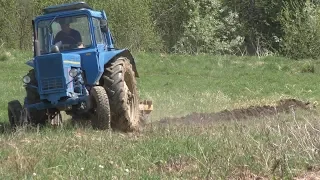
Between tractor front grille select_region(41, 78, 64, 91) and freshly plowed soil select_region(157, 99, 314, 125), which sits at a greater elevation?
tractor front grille select_region(41, 78, 64, 91)

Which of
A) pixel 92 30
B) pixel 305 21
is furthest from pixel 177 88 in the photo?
pixel 305 21

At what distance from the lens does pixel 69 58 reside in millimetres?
10555

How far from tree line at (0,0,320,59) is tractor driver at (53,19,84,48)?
19.1 m

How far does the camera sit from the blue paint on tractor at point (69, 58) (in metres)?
10.5

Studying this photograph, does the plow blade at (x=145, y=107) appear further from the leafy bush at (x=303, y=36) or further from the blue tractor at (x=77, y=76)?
the leafy bush at (x=303, y=36)

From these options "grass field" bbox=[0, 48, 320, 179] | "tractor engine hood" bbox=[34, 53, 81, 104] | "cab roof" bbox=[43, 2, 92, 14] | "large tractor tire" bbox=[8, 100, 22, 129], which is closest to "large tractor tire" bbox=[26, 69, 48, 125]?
"large tractor tire" bbox=[8, 100, 22, 129]

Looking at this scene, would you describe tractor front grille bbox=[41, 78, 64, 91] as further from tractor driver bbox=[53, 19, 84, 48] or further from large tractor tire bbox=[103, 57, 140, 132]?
tractor driver bbox=[53, 19, 84, 48]

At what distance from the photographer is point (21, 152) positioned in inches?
283

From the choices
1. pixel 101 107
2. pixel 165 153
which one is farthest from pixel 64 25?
pixel 165 153

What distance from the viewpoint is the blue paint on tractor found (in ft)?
34.5

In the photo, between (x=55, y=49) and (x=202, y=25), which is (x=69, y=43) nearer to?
(x=55, y=49)

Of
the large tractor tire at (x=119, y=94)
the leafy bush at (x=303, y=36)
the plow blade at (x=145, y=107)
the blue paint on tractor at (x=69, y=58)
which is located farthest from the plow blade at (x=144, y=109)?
the leafy bush at (x=303, y=36)

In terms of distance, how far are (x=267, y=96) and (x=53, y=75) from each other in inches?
353

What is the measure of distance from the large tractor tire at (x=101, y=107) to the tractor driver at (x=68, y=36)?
3.97ft
